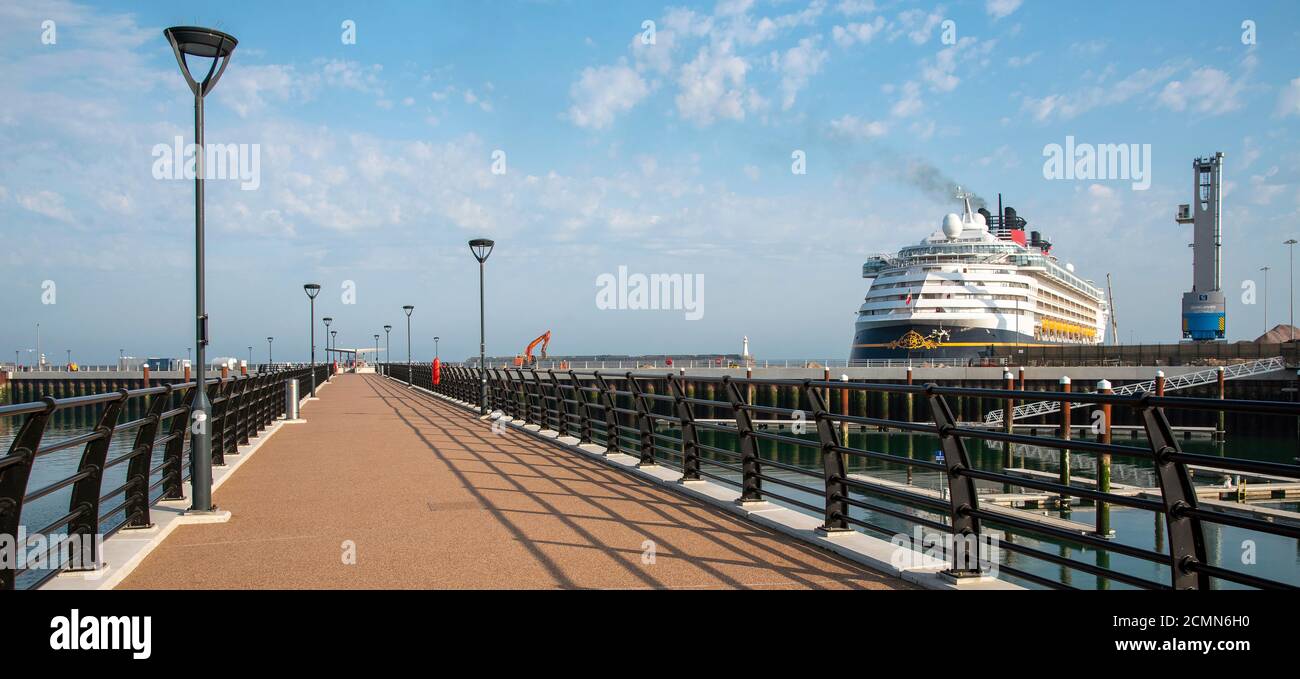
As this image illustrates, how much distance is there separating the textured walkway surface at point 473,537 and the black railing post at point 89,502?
0.32 m

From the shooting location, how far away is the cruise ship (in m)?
61.8

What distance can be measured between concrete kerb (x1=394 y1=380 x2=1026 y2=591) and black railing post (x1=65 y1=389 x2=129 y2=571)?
463 cm

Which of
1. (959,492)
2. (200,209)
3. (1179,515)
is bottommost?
(959,492)

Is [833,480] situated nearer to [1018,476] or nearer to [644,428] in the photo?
[1018,476]

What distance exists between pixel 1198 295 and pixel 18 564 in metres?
80.7

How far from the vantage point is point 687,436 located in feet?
31.4

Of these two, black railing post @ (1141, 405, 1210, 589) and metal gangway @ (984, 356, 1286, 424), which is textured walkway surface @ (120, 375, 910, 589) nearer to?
black railing post @ (1141, 405, 1210, 589)

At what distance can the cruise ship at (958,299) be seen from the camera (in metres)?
61.8

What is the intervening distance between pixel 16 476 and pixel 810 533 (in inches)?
191

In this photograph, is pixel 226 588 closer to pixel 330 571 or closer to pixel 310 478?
pixel 330 571

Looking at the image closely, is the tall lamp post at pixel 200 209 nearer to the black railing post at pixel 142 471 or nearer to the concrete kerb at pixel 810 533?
the black railing post at pixel 142 471

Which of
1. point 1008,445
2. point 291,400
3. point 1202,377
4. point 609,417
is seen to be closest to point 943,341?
point 1202,377

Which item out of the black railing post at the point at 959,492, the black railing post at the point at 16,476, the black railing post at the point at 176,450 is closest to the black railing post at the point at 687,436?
the black railing post at the point at 959,492

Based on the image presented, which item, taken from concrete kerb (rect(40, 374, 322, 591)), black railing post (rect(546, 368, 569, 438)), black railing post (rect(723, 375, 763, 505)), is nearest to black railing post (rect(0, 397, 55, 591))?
concrete kerb (rect(40, 374, 322, 591))
